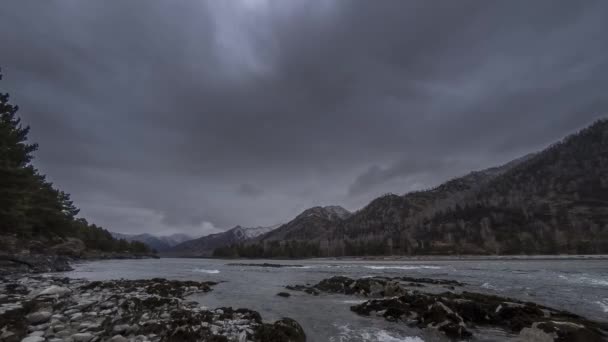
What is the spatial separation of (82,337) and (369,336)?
11.3m

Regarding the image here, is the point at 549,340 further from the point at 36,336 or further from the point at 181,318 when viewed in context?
the point at 36,336

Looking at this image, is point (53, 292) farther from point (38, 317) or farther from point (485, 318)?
point (485, 318)

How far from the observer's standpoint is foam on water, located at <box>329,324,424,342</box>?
12.6 meters

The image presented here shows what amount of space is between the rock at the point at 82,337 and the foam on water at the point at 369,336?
9.18 metres

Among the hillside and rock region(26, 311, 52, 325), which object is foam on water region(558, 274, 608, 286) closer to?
rock region(26, 311, 52, 325)

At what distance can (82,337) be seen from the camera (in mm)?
10055

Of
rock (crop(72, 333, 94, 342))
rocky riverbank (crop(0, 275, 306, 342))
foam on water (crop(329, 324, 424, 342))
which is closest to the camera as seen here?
rock (crop(72, 333, 94, 342))

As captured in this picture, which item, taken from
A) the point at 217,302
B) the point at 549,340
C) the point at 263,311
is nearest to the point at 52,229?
the point at 217,302

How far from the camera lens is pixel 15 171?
28.4 meters

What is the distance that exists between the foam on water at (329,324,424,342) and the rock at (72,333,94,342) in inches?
362

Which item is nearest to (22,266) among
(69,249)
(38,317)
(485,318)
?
(38,317)

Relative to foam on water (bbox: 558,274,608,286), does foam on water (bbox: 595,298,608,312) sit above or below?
above

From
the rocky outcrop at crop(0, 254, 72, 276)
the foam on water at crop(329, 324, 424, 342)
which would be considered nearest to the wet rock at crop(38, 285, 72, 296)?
the rocky outcrop at crop(0, 254, 72, 276)

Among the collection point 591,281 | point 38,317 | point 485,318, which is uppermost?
point 38,317
